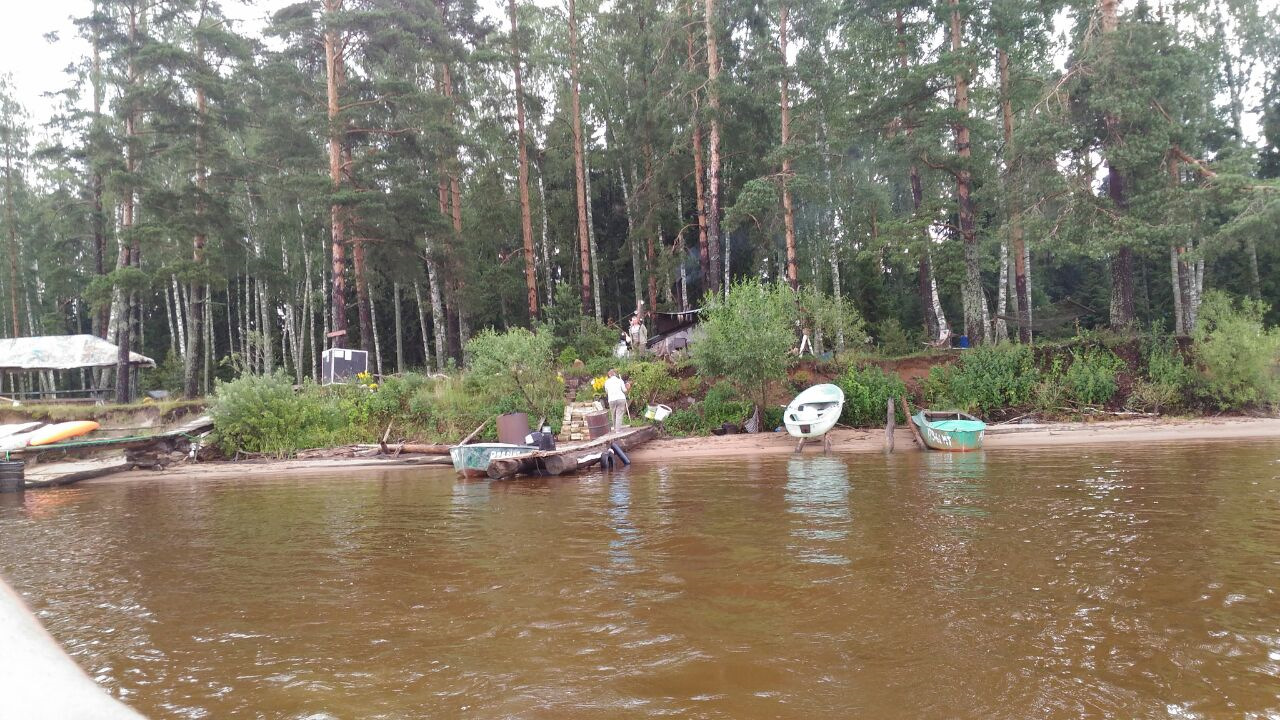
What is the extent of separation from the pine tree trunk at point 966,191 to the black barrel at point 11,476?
78.4 feet


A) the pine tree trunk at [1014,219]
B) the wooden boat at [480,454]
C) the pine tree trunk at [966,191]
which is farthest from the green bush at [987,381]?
the wooden boat at [480,454]

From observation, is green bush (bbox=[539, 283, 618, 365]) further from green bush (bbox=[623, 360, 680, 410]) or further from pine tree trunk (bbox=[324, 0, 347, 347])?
pine tree trunk (bbox=[324, 0, 347, 347])

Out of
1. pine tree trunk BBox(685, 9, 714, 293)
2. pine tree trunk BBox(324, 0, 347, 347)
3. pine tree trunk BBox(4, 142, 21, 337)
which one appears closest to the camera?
pine tree trunk BBox(324, 0, 347, 347)

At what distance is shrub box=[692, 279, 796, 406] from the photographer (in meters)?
16.5

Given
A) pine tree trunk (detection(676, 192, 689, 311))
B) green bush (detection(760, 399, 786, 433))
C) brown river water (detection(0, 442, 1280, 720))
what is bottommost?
brown river water (detection(0, 442, 1280, 720))

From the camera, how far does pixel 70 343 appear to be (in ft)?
85.0

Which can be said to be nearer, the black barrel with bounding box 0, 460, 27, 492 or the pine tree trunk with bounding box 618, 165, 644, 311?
the black barrel with bounding box 0, 460, 27, 492

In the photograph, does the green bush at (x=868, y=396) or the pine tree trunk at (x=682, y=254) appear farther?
the pine tree trunk at (x=682, y=254)

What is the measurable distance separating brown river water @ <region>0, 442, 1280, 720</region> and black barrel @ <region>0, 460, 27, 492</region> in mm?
6017

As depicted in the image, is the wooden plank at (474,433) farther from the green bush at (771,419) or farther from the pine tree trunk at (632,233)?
the pine tree trunk at (632,233)

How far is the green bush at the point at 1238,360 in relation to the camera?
53.9ft

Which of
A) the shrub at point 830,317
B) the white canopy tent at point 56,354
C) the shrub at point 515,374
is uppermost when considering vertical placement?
the white canopy tent at point 56,354

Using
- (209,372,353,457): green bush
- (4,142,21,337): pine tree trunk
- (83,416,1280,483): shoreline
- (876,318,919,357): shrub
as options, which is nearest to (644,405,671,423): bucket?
(83,416,1280,483): shoreline

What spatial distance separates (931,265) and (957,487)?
1546 cm
